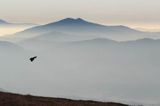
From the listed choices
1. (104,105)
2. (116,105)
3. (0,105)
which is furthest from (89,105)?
(0,105)

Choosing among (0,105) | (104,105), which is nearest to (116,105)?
(104,105)

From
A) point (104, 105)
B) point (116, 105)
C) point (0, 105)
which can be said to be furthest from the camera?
point (116, 105)

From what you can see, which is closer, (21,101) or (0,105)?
(0,105)

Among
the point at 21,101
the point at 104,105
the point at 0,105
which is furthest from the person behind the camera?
the point at 104,105

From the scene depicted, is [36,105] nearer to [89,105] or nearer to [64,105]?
[64,105]

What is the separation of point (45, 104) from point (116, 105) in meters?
10.1

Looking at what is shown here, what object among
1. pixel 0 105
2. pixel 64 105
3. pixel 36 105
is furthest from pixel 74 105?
pixel 0 105

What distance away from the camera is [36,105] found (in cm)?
3750

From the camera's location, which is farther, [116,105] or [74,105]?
[116,105]

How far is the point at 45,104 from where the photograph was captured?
38.7m

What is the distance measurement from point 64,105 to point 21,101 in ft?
14.7

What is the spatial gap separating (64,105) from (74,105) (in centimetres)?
104

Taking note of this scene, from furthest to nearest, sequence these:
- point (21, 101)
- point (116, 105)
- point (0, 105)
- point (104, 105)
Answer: point (116, 105) → point (104, 105) → point (21, 101) → point (0, 105)

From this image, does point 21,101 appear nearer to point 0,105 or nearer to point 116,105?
point 0,105
